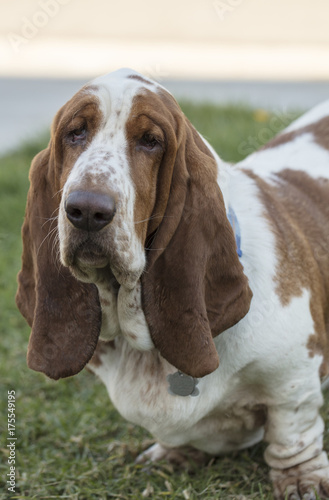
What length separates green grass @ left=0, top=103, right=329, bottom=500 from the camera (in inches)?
132

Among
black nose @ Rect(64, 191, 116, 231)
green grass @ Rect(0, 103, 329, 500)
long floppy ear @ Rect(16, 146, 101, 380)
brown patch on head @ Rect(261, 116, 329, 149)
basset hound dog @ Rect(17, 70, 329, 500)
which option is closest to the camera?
black nose @ Rect(64, 191, 116, 231)

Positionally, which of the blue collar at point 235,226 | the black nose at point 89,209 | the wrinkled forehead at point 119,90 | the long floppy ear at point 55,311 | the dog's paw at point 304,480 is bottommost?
the dog's paw at point 304,480

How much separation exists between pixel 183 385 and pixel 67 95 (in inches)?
385

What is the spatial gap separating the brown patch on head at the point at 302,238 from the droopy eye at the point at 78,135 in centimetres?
92

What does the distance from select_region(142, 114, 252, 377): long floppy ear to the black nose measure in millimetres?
368

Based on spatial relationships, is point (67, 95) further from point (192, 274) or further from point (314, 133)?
point (192, 274)

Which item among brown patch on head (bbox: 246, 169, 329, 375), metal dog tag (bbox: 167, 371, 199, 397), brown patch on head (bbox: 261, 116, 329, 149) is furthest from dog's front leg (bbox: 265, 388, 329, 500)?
brown patch on head (bbox: 261, 116, 329, 149)

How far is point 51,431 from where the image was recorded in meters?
4.00

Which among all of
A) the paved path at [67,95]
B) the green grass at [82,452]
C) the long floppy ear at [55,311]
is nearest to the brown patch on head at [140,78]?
the long floppy ear at [55,311]

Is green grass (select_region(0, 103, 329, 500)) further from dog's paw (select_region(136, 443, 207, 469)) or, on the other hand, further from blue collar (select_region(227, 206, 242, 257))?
blue collar (select_region(227, 206, 242, 257))

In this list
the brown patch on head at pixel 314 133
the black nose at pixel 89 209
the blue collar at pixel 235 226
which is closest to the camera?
the black nose at pixel 89 209

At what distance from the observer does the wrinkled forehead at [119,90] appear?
273 cm

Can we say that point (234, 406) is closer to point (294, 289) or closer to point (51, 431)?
point (294, 289)

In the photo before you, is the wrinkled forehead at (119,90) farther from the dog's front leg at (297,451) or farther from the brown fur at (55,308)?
the dog's front leg at (297,451)
